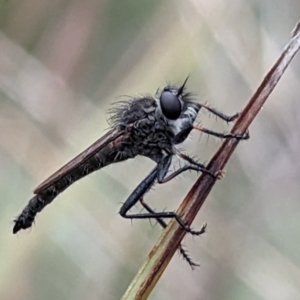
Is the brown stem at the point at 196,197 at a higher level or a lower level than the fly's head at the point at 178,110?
lower

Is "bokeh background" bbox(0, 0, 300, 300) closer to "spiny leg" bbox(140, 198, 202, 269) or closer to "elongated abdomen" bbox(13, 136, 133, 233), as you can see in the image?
"elongated abdomen" bbox(13, 136, 133, 233)

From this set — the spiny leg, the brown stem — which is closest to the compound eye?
the spiny leg

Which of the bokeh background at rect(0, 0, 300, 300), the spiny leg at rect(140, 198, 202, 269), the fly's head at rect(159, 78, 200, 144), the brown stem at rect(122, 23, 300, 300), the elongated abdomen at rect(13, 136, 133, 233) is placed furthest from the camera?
A: the bokeh background at rect(0, 0, 300, 300)

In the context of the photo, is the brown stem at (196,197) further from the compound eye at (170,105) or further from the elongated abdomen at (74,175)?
the elongated abdomen at (74,175)

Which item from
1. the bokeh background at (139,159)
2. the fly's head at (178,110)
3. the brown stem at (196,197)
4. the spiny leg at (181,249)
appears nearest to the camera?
the brown stem at (196,197)

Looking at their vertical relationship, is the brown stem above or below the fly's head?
below

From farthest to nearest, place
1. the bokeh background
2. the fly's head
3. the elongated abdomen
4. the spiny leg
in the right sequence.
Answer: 1. the bokeh background
2. the elongated abdomen
3. the fly's head
4. the spiny leg

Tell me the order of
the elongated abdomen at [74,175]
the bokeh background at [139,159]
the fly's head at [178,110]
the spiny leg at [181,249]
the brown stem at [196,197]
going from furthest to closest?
the bokeh background at [139,159], the elongated abdomen at [74,175], the fly's head at [178,110], the spiny leg at [181,249], the brown stem at [196,197]

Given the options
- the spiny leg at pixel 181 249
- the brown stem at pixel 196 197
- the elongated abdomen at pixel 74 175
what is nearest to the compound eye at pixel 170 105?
the elongated abdomen at pixel 74 175
